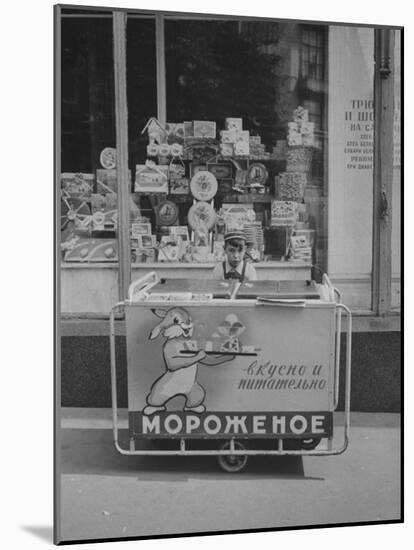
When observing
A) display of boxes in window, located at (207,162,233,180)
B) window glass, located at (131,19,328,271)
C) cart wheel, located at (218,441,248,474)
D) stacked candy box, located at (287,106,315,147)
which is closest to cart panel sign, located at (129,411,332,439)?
cart wheel, located at (218,441,248,474)

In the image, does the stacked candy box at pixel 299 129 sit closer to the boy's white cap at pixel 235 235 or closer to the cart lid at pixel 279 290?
the boy's white cap at pixel 235 235

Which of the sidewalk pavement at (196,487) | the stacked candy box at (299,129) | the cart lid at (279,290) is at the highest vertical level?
the stacked candy box at (299,129)

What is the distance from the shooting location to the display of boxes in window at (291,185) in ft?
20.5

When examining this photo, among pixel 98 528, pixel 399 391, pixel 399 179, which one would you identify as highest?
pixel 399 179

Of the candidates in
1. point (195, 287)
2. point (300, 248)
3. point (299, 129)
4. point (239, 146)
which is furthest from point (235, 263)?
point (299, 129)

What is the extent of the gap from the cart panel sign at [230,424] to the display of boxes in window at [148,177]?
133 cm

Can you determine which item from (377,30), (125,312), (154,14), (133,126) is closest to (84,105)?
(133,126)

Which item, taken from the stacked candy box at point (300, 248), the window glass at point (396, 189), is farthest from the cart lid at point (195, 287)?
the window glass at point (396, 189)

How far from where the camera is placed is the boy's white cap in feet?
20.4

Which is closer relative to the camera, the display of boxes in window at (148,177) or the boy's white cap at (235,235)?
the display of boxes in window at (148,177)

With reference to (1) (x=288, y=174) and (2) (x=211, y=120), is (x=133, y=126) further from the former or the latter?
(1) (x=288, y=174)

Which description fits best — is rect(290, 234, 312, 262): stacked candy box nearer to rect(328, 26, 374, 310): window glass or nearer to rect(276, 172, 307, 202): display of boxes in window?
rect(328, 26, 374, 310): window glass

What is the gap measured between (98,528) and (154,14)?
3038 millimetres

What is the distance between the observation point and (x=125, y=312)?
19.6 ft
